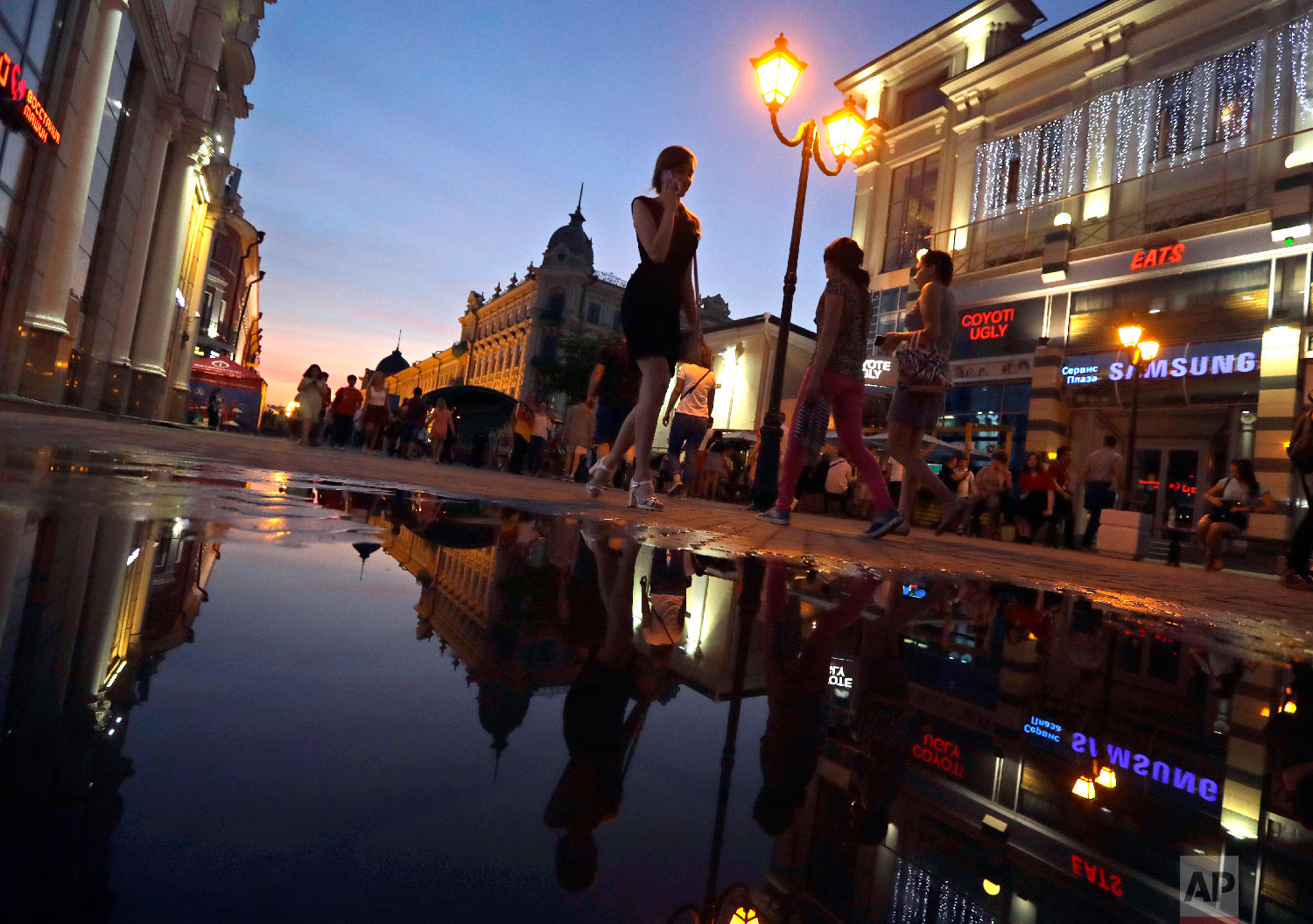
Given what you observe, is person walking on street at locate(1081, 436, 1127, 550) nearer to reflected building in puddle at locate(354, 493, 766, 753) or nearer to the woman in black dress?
the woman in black dress

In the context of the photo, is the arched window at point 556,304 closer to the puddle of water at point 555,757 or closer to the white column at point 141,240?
the white column at point 141,240

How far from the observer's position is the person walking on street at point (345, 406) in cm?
1576

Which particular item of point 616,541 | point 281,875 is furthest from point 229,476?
point 281,875

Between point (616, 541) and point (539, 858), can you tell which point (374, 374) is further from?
point (539, 858)

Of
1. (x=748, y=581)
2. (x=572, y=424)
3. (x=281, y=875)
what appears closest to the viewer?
(x=281, y=875)

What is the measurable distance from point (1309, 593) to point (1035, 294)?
13.5m

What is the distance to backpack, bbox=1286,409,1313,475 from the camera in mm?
6047

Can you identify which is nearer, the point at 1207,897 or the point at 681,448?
the point at 1207,897

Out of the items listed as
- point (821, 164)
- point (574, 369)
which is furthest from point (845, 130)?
point (574, 369)

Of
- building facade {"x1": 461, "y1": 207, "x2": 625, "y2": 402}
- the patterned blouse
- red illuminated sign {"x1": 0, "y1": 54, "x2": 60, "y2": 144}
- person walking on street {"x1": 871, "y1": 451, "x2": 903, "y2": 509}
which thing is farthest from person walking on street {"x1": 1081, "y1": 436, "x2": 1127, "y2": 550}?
building facade {"x1": 461, "y1": 207, "x2": 625, "y2": 402}

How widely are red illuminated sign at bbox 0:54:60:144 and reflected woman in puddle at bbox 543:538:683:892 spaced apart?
12.0 meters

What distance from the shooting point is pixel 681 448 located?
34.4ft

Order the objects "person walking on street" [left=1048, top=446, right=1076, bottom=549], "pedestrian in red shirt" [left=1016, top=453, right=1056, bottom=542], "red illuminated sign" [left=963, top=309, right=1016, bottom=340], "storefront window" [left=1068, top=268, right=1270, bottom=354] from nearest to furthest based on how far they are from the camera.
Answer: "person walking on street" [left=1048, top=446, right=1076, bottom=549], "pedestrian in red shirt" [left=1016, top=453, right=1056, bottom=542], "storefront window" [left=1068, top=268, right=1270, bottom=354], "red illuminated sign" [left=963, top=309, right=1016, bottom=340]

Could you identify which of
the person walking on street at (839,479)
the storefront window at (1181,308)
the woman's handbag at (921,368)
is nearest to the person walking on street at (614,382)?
the woman's handbag at (921,368)
